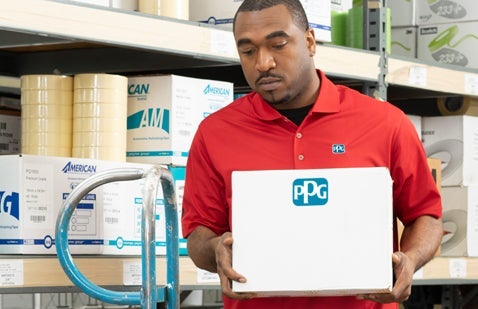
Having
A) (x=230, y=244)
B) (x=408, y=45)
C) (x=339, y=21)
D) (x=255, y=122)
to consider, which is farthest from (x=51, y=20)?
(x=408, y=45)

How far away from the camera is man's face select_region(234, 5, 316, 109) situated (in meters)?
2.50

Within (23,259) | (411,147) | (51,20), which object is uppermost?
(51,20)

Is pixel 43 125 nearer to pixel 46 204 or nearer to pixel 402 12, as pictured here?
pixel 46 204

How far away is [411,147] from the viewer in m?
2.60

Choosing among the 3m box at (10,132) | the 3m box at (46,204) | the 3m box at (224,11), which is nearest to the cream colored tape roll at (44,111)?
the 3m box at (46,204)

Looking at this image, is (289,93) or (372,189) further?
A: (289,93)

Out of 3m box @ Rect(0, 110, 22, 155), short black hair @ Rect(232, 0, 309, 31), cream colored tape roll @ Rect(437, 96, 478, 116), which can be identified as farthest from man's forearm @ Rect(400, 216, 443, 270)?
cream colored tape roll @ Rect(437, 96, 478, 116)

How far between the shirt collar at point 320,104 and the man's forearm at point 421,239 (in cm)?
33

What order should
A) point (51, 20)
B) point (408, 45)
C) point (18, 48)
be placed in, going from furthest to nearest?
1. point (408, 45)
2. point (18, 48)
3. point (51, 20)

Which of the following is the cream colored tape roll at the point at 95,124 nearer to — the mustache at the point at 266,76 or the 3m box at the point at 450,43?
the mustache at the point at 266,76

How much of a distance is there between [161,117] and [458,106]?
1794 mm

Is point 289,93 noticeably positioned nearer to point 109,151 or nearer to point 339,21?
point 109,151

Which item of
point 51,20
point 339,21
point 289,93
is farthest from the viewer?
point 339,21

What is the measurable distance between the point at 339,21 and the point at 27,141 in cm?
153
